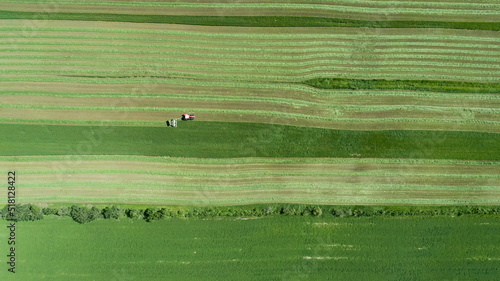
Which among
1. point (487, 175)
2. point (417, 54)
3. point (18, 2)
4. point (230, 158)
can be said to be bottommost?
point (487, 175)

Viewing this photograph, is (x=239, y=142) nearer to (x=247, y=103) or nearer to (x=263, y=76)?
(x=247, y=103)

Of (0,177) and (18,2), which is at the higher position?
(18,2)

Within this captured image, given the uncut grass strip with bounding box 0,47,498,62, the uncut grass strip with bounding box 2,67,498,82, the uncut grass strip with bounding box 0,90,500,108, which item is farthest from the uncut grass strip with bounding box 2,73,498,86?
the uncut grass strip with bounding box 0,47,498,62

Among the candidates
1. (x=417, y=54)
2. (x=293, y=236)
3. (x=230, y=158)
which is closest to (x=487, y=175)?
(x=417, y=54)

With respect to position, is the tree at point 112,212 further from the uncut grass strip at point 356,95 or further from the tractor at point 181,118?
the uncut grass strip at point 356,95

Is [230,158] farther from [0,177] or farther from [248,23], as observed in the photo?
[0,177]
